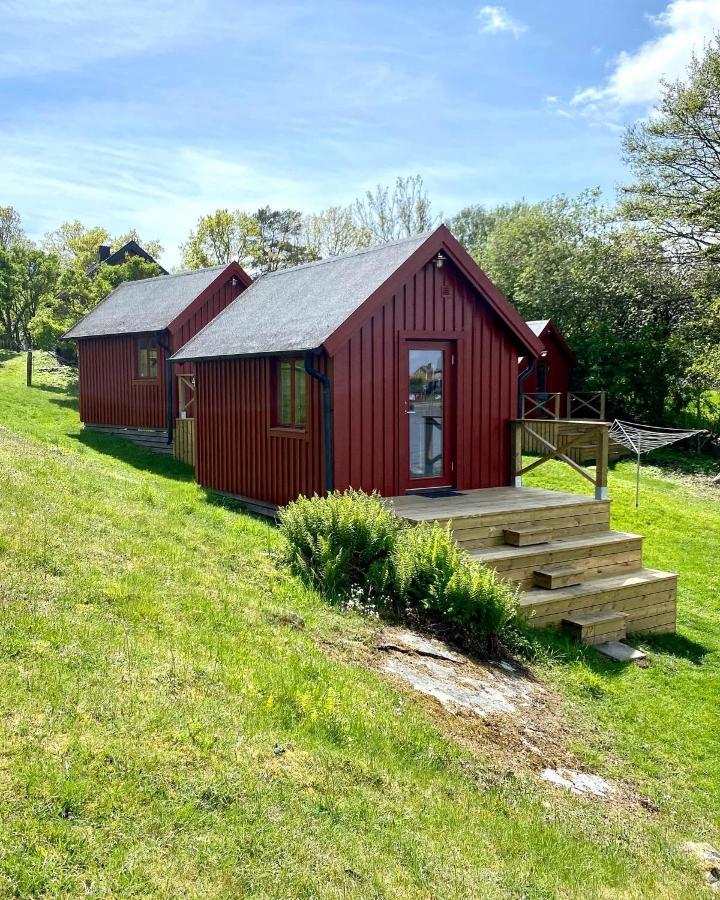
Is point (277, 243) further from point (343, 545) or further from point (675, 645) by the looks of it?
point (675, 645)

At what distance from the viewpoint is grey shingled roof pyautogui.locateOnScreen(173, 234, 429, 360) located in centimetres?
954

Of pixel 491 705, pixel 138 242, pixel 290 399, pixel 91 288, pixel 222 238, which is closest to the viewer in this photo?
pixel 491 705

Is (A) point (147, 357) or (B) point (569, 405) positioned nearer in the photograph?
(A) point (147, 357)

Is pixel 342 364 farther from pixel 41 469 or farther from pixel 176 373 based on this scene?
pixel 176 373

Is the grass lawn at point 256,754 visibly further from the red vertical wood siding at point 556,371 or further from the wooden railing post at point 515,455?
the red vertical wood siding at point 556,371

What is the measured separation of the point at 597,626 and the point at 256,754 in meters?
5.19

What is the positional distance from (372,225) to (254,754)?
41278mm

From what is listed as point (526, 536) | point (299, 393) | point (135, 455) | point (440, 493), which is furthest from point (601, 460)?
point (135, 455)

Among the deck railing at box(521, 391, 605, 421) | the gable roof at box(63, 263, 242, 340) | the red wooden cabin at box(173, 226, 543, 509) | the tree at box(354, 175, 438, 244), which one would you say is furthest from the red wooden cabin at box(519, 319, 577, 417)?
A: the tree at box(354, 175, 438, 244)

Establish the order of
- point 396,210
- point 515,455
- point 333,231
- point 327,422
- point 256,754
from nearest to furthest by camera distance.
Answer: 1. point 256,754
2. point 327,422
3. point 515,455
4. point 396,210
5. point 333,231

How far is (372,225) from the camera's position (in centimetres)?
4231

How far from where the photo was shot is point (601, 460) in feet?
31.2

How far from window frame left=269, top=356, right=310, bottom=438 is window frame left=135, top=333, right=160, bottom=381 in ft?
27.0

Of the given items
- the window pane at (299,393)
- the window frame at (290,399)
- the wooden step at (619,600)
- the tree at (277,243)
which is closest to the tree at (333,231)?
the tree at (277,243)
